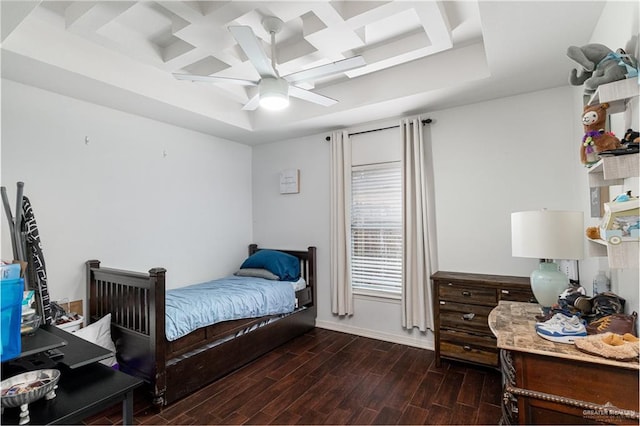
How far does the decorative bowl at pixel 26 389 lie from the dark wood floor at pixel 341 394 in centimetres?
127

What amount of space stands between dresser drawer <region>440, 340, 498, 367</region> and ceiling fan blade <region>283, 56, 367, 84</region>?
2506 mm

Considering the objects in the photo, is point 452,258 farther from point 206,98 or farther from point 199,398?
point 206,98

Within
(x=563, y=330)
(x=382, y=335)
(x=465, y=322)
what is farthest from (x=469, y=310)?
(x=563, y=330)

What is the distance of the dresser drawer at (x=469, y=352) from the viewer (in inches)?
106

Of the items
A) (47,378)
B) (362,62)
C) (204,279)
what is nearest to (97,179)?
(204,279)

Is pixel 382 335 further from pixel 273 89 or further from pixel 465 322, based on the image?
pixel 273 89

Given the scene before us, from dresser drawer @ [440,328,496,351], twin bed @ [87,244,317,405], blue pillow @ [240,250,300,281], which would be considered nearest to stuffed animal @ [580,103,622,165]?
dresser drawer @ [440,328,496,351]

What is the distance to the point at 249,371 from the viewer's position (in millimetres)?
2881

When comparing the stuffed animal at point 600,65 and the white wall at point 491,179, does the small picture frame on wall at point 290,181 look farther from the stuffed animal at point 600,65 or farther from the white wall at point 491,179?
the stuffed animal at point 600,65

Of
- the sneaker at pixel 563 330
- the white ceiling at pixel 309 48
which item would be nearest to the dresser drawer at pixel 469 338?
the sneaker at pixel 563 330

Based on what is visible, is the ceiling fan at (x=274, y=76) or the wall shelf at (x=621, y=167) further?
the ceiling fan at (x=274, y=76)

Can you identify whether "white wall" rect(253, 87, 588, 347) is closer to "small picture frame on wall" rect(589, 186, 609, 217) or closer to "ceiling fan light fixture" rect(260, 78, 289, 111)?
"small picture frame on wall" rect(589, 186, 609, 217)

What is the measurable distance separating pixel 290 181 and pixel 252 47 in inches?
101

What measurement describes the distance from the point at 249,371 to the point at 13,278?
90.0 inches
